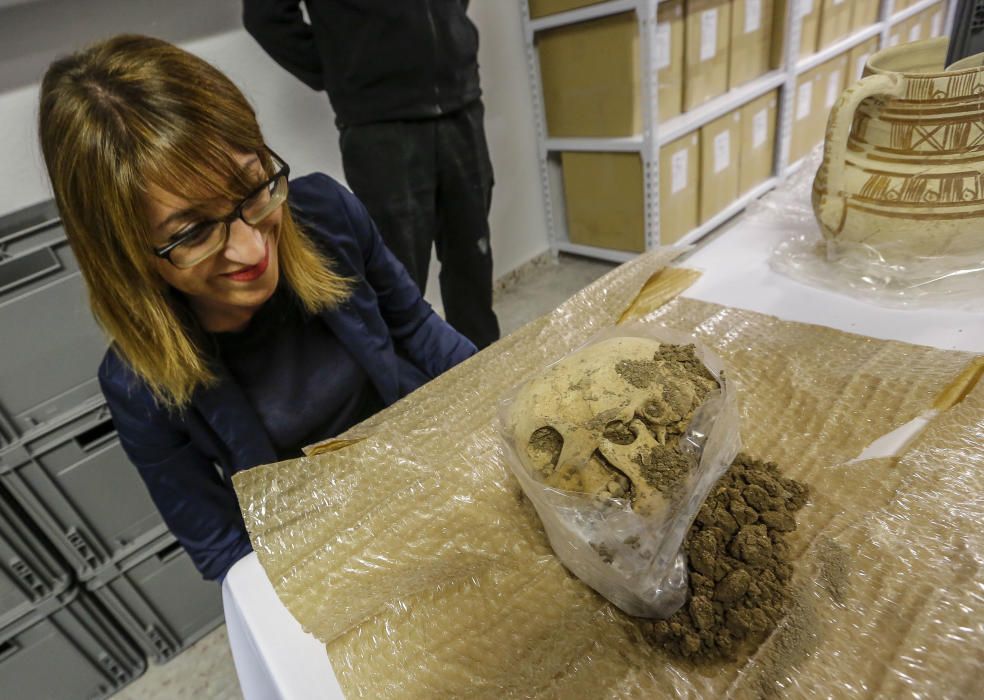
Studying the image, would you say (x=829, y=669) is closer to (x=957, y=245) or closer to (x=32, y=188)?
(x=957, y=245)

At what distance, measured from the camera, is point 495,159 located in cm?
212

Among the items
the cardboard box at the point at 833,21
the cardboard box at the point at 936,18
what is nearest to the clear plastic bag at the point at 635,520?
the cardboard box at the point at 833,21

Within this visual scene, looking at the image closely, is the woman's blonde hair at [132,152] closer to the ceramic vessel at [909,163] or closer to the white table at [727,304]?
the white table at [727,304]

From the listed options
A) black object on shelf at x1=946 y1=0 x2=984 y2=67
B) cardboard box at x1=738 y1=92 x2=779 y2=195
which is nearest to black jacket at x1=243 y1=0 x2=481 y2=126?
black object on shelf at x1=946 y1=0 x2=984 y2=67

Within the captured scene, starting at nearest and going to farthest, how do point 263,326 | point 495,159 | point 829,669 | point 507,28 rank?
point 829,669 → point 263,326 → point 507,28 → point 495,159

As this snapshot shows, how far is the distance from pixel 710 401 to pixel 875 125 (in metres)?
0.48

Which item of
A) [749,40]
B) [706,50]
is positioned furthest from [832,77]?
[706,50]

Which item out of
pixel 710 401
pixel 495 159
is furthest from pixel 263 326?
pixel 495 159

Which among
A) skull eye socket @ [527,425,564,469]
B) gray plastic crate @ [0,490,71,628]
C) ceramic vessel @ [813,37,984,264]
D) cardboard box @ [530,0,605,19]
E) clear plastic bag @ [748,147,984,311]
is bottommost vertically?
gray plastic crate @ [0,490,71,628]

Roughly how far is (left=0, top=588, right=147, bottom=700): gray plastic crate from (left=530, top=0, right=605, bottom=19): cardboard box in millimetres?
2051

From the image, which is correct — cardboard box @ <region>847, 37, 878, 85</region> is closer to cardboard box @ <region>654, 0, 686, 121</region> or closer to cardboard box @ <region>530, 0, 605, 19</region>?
cardboard box @ <region>654, 0, 686, 121</region>

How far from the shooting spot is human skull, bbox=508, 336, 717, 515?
49cm

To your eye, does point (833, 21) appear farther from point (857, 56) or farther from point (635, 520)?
point (635, 520)

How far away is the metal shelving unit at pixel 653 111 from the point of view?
1763mm
